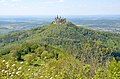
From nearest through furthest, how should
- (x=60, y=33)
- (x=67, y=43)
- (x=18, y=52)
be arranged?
(x=18, y=52), (x=67, y=43), (x=60, y=33)

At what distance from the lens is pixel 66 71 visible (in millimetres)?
11602

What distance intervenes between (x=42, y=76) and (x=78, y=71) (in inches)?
137

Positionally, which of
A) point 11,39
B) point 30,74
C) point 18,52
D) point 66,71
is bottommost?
point 11,39

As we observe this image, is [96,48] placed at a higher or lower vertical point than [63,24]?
higher

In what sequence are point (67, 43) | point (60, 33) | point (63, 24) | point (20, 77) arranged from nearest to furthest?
point (20, 77) → point (67, 43) → point (60, 33) → point (63, 24)

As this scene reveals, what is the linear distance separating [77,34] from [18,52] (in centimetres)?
10906

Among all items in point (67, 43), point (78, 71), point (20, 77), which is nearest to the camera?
point (20, 77)

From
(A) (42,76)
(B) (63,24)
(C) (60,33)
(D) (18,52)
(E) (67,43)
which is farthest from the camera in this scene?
(B) (63,24)

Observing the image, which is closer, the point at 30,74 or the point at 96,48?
the point at 30,74

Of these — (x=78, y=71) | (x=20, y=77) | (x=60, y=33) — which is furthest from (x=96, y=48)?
(x=60, y=33)

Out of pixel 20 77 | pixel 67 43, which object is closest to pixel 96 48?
pixel 20 77

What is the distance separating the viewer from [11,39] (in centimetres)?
18275

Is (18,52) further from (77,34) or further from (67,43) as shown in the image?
(77,34)

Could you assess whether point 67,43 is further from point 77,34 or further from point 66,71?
point 66,71
